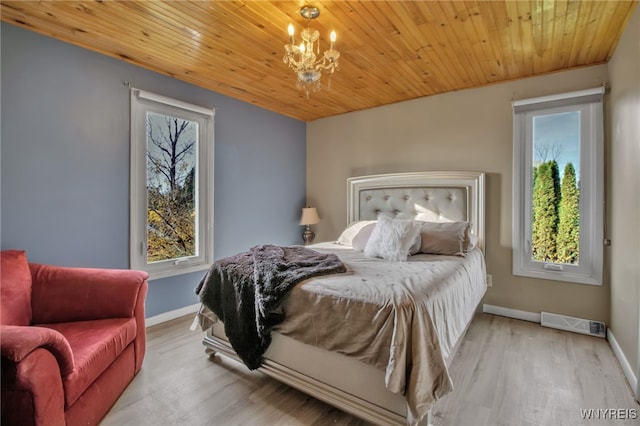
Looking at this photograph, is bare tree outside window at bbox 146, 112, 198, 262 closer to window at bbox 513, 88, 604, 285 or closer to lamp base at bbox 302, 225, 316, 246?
lamp base at bbox 302, 225, 316, 246

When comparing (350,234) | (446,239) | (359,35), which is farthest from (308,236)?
(359,35)

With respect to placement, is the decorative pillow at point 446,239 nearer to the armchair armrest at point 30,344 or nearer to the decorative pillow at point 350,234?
the decorative pillow at point 350,234

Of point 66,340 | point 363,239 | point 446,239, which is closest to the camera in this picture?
point 66,340

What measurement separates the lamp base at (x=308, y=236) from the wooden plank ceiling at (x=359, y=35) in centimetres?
212

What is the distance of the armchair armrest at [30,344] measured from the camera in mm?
1168

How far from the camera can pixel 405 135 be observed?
3750mm

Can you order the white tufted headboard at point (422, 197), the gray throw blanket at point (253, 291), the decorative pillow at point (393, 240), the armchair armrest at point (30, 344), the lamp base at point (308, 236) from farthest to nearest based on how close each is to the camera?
the lamp base at point (308, 236), the white tufted headboard at point (422, 197), the decorative pillow at point (393, 240), the gray throw blanket at point (253, 291), the armchair armrest at point (30, 344)

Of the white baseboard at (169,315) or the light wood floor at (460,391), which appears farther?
the white baseboard at (169,315)

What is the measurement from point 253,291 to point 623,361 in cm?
264

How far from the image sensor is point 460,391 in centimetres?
187

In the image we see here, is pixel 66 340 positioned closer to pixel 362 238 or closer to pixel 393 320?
pixel 393 320

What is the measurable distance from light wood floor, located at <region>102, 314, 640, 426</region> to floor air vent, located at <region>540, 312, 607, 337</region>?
101 millimetres
